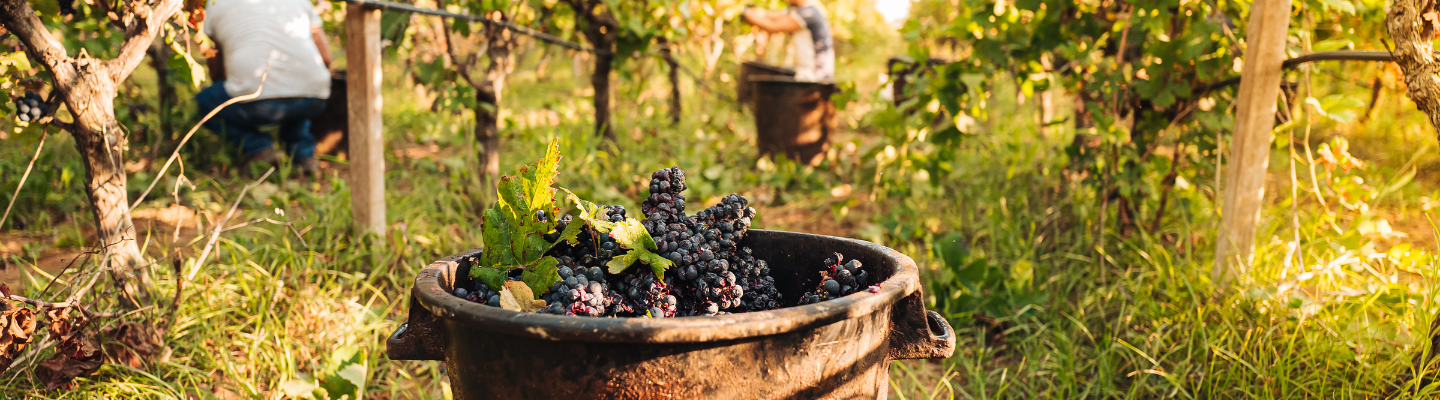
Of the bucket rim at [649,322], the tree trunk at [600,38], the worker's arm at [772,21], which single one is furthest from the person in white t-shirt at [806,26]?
the bucket rim at [649,322]

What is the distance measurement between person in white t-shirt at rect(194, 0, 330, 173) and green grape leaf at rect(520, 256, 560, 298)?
3055 mm

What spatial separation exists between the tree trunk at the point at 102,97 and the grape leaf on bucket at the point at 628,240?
4.00ft

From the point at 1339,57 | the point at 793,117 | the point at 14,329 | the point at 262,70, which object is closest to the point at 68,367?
the point at 14,329

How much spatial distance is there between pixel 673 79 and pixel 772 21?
241 cm

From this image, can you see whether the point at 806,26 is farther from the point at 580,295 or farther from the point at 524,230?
the point at 580,295

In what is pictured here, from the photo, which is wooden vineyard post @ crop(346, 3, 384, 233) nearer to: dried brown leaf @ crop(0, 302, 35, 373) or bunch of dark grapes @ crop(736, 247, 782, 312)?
dried brown leaf @ crop(0, 302, 35, 373)

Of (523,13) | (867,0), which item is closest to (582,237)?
(523,13)

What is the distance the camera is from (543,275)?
4.12 ft

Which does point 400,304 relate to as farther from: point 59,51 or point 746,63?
point 746,63

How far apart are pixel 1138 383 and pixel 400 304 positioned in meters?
2.38

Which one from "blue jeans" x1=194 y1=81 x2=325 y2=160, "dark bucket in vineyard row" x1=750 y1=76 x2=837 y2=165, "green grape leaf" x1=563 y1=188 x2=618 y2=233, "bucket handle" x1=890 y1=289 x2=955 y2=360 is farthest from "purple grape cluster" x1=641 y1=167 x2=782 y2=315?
"dark bucket in vineyard row" x1=750 y1=76 x2=837 y2=165

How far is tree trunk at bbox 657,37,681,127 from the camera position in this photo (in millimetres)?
5175

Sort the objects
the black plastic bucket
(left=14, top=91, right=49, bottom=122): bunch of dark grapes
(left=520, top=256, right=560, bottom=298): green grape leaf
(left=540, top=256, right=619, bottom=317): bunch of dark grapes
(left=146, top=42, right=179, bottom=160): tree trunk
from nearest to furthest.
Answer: (left=540, top=256, right=619, bottom=317): bunch of dark grapes → (left=520, top=256, right=560, bottom=298): green grape leaf → (left=14, top=91, right=49, bottom=122): bunch of dark grapes → (left=146, top=42, right=179, bottom=160): tree trunk → the black plastic bucket

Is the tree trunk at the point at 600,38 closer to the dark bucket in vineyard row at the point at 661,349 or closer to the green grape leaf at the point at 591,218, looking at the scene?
the green grape leaf at the point at 591,218
